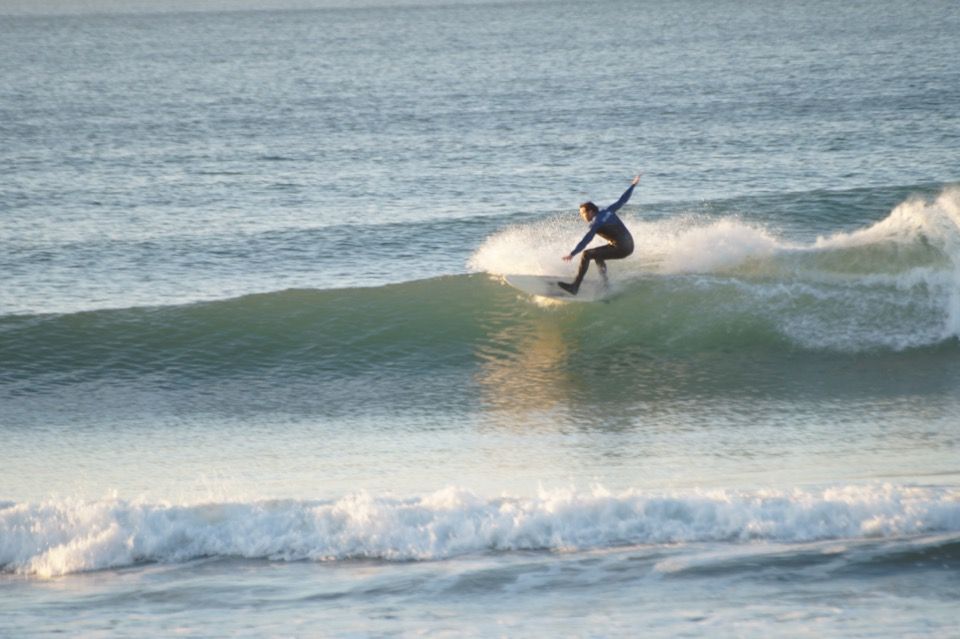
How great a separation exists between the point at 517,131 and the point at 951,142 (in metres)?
12.1

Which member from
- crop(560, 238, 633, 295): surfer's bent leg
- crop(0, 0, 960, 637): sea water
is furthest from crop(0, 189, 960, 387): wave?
crop(560, 238, 633, 295): surfer's bent leg

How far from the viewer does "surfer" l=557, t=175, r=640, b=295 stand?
13.4 meters

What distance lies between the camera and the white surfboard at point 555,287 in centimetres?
1498

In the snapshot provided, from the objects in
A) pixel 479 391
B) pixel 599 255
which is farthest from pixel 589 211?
pixel 479 391

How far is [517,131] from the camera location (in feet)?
116

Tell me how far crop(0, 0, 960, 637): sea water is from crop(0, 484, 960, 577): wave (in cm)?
3

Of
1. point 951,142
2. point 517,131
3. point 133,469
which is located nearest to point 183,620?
point 133,469

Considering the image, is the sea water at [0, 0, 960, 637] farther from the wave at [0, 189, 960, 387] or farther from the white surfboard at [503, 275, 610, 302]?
the white surfboard at [503, 275, 610, 302]

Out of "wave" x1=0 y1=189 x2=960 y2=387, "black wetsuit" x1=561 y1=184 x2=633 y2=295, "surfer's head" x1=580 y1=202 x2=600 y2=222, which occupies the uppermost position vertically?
"surfer's head" x1=580 y1=202 x2=600 y2=222

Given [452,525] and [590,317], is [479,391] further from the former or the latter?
[452,525]

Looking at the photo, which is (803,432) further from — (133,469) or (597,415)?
(133,469)

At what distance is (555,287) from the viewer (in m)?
15.0

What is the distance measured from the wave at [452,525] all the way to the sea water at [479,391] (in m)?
0.03

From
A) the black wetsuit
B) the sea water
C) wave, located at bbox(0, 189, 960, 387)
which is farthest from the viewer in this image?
wave, located at bbox(0, 189, 960, 387)
